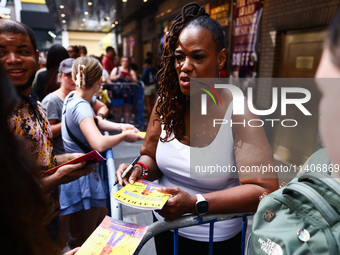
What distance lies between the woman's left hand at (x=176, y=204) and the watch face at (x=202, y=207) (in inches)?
1.1

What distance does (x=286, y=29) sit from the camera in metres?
5.34

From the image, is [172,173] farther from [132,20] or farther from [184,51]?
[132,20]

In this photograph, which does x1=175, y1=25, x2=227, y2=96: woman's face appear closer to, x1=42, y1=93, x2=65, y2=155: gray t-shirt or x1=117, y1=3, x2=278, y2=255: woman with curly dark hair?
x1=117, y1=3, x2=278, y2=255: woman with curly dark hair

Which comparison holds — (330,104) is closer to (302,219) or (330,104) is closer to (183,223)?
(302,219)

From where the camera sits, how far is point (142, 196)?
4.64ft

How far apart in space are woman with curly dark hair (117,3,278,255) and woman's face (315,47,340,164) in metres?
0.65

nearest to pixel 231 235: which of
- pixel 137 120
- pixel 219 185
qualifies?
pixel 219 185

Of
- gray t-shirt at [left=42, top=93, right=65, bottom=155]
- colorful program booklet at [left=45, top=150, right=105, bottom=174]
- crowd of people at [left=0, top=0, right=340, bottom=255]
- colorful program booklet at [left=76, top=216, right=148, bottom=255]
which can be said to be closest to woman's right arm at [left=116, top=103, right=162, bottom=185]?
crowd of people at [left=0, top=0, right=340, bottom=255]

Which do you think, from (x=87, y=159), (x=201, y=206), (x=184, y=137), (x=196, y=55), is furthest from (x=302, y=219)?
(x=87, y=159)

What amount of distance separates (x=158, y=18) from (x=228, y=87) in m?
12.1

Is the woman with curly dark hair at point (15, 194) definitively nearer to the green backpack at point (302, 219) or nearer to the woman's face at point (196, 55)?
the green backpack at point (302, 219)

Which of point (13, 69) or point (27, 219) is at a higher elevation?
point (13, 69)

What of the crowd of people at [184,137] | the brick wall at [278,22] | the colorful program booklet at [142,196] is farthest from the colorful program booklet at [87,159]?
the brick wall at [278,22]

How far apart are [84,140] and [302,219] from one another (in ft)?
7.00
